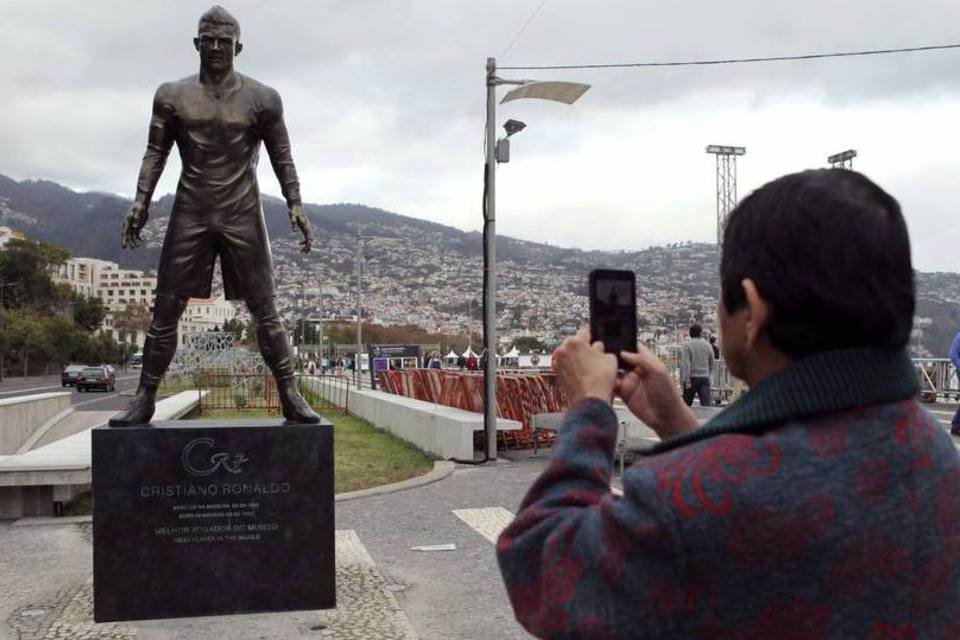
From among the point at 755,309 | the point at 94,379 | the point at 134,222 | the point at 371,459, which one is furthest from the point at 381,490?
the point at 94,379

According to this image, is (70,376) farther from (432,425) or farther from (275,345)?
(275,345)

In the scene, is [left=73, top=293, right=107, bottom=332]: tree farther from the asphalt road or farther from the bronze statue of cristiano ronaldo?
the bronze statue of cristiano ronaldo

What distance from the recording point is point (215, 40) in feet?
18.4

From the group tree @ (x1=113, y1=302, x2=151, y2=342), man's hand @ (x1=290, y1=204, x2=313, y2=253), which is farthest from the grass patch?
tree @ (x1=113, y1=302, x2=151, y2=342)

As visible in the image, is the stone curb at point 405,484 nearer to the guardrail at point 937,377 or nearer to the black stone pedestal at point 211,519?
the black stone pedestal at point 211,519

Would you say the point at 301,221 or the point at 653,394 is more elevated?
the point at 301,221

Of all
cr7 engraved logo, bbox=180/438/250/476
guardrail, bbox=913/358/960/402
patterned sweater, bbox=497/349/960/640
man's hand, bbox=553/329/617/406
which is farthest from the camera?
guardrail, bbox=913/358/960/402

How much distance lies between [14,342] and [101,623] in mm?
58741

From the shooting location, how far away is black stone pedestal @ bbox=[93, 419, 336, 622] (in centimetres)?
507

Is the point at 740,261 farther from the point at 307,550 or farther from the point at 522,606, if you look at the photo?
the point at 307,550

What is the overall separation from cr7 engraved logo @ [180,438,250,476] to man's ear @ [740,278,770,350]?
442 cm

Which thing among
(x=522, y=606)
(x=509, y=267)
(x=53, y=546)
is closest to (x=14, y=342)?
(x=53, y=546)

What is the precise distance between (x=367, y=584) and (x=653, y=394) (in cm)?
457

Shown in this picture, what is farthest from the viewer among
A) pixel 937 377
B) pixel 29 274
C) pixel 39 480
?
pixel 29 274
